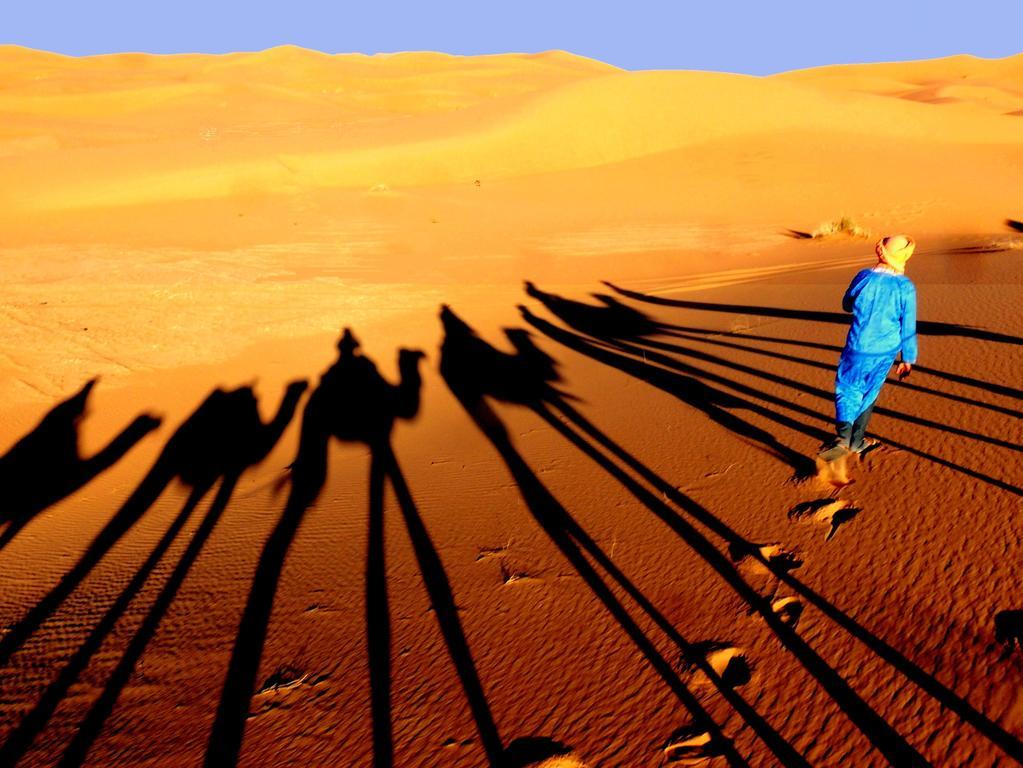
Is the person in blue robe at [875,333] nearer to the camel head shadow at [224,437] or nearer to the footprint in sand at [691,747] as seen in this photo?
the footprint in sand at [691,747]

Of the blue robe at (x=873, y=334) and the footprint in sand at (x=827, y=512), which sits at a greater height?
the blue robe at (x=873, y=334)

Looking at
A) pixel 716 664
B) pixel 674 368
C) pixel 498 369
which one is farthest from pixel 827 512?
pixel 498 369

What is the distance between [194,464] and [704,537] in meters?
4.60

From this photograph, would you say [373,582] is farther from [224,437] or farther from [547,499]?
[224,437]

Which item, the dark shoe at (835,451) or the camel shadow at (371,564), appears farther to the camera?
the dark shoe at (835,451)

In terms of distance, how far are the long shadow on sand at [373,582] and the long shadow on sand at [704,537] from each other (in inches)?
33.3

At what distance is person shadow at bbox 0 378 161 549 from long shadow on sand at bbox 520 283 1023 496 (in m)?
5.10

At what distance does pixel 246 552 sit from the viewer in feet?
13.7

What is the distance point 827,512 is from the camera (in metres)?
3.54

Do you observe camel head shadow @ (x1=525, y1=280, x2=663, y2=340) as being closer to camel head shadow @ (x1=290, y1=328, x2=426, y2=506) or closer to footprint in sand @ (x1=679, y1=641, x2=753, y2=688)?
camel head shadow @ (x1=290, y1=328, x2=426, y2=506)

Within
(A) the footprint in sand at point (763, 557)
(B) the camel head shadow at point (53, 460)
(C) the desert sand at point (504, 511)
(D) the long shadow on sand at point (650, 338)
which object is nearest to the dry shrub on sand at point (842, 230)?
(C) the desert sand at point (504, 511)

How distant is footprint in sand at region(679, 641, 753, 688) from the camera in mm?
2566

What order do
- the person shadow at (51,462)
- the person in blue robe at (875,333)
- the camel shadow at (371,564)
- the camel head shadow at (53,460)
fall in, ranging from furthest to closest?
the camel head shadow at (53,460) < the person shadow at (51,462) < the person in blue robe at (875,333) < the camel shadow at (371,564)

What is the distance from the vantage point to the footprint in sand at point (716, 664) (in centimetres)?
257
